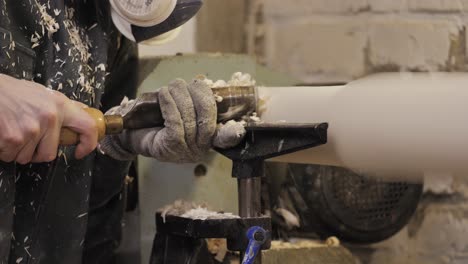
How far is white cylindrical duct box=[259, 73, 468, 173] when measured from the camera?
35.8 inches

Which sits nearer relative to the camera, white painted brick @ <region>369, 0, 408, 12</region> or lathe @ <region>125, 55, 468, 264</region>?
lathe @ <region>125, 55, 468, 264</region>

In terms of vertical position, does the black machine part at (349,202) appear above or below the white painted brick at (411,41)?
below

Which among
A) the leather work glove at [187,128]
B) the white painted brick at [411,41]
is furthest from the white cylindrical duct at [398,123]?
the white painted brick at [411,41]

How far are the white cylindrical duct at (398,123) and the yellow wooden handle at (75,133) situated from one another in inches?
11.2

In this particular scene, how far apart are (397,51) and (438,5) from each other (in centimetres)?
11

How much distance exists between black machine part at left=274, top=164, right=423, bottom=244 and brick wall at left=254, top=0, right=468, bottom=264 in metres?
0.14

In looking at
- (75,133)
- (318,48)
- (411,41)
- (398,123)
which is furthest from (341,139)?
(318,48)

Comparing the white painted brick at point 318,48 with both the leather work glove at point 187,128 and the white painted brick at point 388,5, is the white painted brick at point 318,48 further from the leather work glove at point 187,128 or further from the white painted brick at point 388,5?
the leather work glove at point 187,128

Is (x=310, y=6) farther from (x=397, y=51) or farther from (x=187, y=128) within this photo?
(x=187, y=128)

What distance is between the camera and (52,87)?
1035 millimetres

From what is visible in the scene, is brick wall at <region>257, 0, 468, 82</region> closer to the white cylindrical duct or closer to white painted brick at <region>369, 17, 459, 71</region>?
white painted brick at <region>369, 17, 459, 71</region>

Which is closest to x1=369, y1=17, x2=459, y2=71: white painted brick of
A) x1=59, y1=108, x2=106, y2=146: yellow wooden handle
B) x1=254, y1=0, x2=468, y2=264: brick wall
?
x1=254, y1=0, x2=468, y2=264: brick wall

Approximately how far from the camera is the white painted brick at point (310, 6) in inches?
62.2

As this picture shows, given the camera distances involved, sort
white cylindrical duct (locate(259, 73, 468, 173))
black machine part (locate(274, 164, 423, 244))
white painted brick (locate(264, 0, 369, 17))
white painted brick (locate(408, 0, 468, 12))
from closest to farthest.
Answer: white cylindrical duct (locate(259, 73, 468, 173)) < black machine part (locate(274, 164, 423, 244)) < white painted brick (locate(408, 0, 468, 12)) < white painted brick (locate(264, 0, 369, 17))
